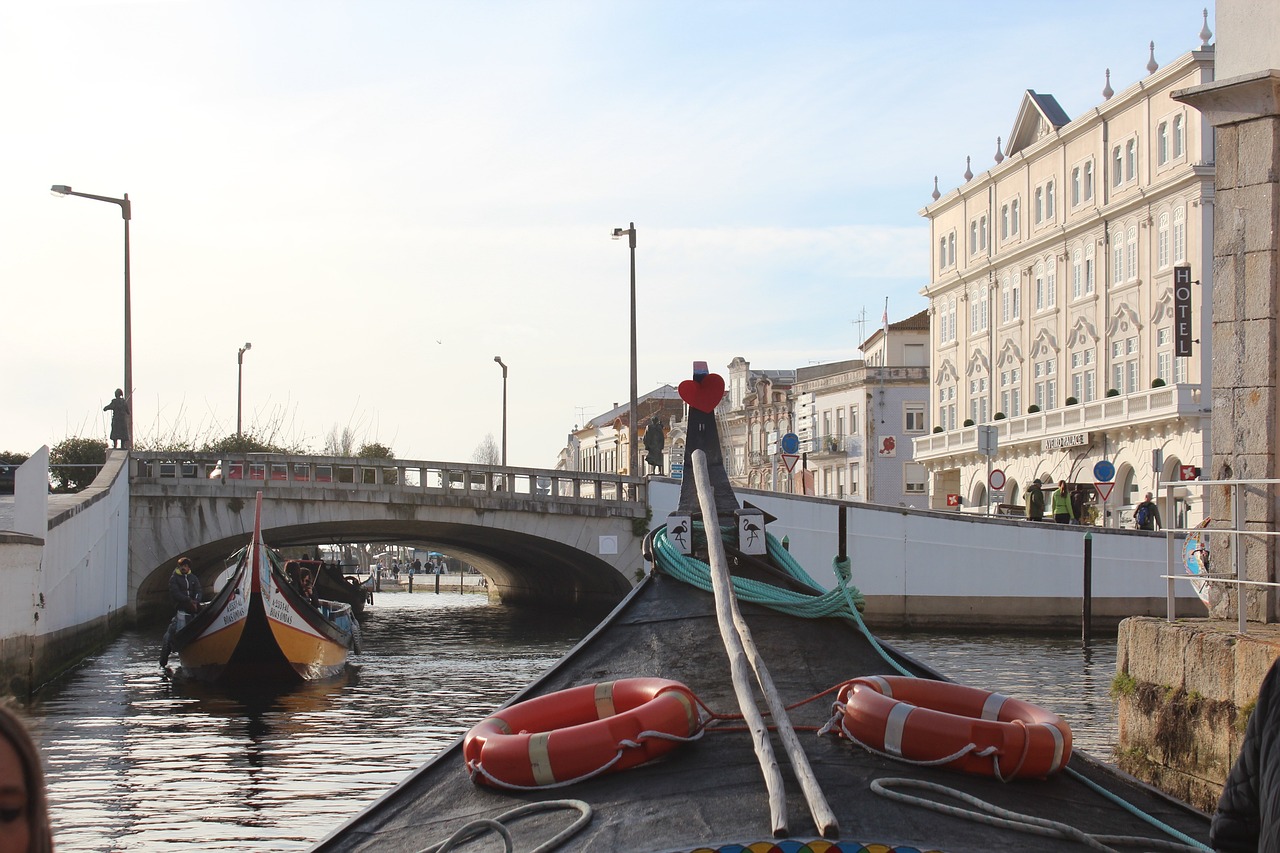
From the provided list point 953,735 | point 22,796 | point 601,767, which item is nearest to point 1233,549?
point 953,735

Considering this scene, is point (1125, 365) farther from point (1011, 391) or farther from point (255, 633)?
point (255, 633)

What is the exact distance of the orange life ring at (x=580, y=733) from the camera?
5391mm

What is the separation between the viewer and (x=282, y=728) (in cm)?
1533

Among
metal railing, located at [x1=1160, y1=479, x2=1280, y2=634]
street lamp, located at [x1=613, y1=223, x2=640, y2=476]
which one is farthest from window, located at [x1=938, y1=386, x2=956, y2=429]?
metal railing, located at [x1=1160, y1=479, x2=1280, y2=634]

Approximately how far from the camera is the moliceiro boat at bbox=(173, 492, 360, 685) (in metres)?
19.0

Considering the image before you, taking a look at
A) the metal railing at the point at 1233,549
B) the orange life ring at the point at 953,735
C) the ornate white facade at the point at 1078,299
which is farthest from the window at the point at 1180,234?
the orange life ring at the point at 953,735

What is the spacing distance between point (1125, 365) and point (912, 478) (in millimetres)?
19087

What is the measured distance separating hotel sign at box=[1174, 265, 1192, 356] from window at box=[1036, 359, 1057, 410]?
866cm

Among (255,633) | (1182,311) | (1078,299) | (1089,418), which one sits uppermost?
(1078,299)

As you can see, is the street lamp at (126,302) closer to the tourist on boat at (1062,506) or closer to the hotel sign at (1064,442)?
the tourist on boat at (1062,506)

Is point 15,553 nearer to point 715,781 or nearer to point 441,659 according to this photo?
point 441,659

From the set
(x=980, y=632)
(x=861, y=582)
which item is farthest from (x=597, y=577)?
(x=980, y=632)

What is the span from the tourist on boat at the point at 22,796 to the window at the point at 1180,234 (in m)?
37.5

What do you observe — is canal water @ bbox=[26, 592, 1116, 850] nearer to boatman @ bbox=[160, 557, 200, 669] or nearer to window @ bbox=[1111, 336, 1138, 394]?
boatman @ bbox=[160, 557, 200, 669]
